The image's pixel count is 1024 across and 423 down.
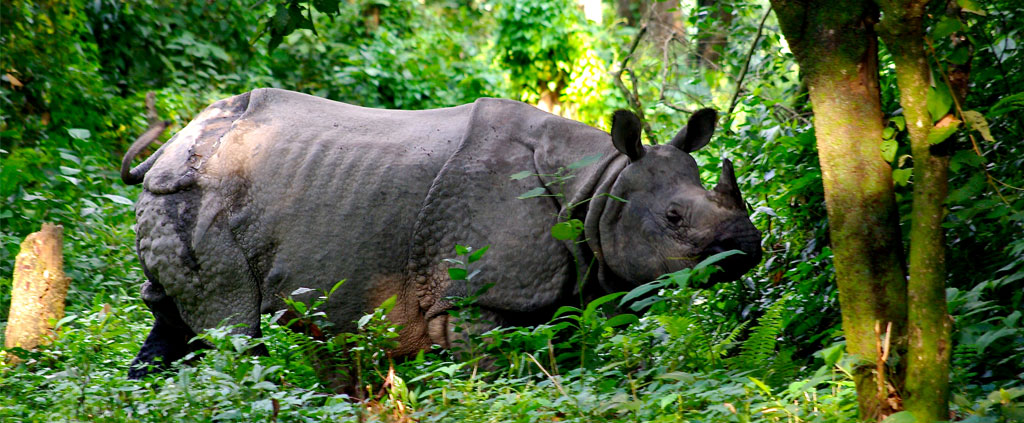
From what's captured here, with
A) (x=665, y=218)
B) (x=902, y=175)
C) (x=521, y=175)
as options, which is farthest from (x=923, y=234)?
(x=521, y=175)

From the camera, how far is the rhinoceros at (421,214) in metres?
4.81

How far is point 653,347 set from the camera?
165 inches

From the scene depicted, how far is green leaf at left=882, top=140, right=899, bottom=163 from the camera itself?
117 inches

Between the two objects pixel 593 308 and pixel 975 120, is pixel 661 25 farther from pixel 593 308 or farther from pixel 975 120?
pixel 975 120

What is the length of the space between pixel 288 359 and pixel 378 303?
0.60 metres

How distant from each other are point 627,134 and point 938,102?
2.01 metres

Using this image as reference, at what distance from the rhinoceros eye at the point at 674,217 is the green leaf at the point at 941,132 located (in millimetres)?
1943

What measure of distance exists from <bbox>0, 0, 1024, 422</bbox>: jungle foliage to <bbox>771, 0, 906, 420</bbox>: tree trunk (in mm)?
91

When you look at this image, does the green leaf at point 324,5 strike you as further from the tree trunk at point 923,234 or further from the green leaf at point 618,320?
the tree trunk at point 923,234

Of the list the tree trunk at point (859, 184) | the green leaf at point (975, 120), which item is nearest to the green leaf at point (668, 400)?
the tree trunk at point (859, 184)

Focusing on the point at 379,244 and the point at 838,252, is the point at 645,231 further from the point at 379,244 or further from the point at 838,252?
the point at 838,252

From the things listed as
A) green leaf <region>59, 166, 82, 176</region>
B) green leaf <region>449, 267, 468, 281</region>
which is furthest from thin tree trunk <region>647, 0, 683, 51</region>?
green leaf <region>59, 166, 82, 176</region>

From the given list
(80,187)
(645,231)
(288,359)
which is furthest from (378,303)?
(80,187)

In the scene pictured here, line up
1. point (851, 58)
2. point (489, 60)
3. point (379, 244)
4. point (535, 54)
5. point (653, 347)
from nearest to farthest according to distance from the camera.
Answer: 1. point (851, 58)
2. point (653, 347)
3. point (379, 244)
4. point (535, 54)
5. point (489, 60)
